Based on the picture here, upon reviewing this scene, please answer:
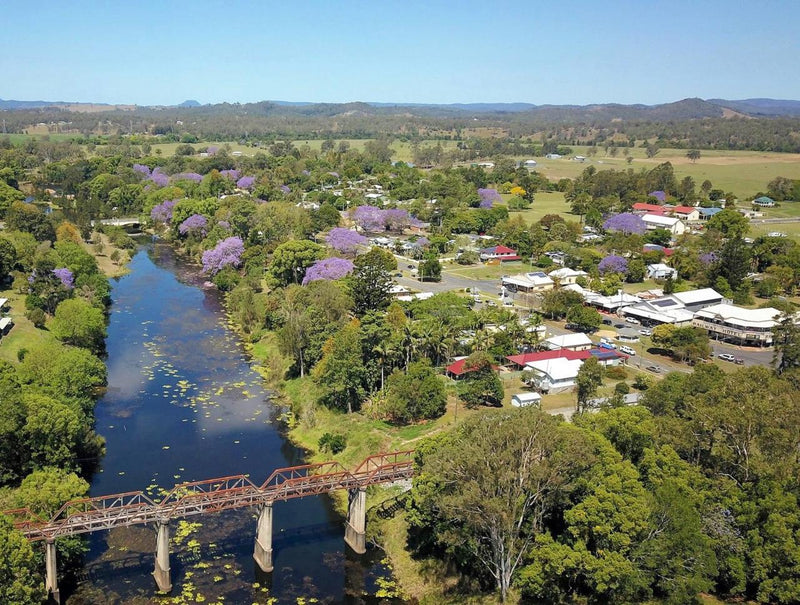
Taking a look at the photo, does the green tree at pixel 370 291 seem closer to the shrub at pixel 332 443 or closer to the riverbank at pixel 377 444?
the riverbank at pixel 377 444

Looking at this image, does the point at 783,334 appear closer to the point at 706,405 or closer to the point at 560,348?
the point at 560,348

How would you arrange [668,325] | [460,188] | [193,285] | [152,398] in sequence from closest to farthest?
1. [152,398]
2. [668,325]
3. [193,285]
4. [460,188]

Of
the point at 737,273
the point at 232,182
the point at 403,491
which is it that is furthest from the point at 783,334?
the point at 232,182

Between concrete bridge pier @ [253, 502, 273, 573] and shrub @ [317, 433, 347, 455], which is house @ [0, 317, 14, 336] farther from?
concrete bridge pier @ [253, 502, 273, 573]

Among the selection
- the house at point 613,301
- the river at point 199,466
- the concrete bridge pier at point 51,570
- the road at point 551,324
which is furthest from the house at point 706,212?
the concrete bridge pier at point 51,570

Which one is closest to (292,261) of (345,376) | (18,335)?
(18,335)
